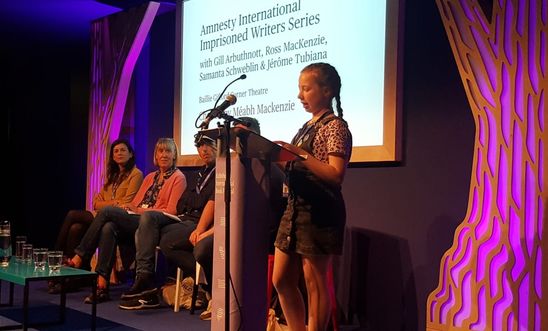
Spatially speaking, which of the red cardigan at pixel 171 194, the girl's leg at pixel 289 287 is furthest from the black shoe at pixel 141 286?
the girl's leg at pixel 289 287

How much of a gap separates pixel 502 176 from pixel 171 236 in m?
2.02

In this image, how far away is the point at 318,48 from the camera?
3.83 metres

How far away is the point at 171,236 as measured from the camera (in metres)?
4.02

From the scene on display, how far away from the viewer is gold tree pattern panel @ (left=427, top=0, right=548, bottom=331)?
287 centimetres

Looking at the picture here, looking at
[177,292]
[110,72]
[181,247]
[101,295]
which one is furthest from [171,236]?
[110,72]

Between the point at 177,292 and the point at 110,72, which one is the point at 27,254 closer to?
the point at 177,292

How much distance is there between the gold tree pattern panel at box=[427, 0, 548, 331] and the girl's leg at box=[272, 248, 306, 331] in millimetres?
1052

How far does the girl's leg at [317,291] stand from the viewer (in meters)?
2.38

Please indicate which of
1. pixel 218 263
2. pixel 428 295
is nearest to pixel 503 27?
pixel 428 295

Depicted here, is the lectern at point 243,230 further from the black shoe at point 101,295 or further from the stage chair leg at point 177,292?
the black shoe at point 101,295

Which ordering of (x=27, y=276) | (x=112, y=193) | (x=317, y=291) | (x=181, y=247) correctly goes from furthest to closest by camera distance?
(x=112, y=193), (x=181, y=247), (x=27, y=276), (x=317, y=291)

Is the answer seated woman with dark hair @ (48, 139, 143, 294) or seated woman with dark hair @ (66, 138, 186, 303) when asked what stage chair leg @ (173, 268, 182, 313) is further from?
seated woman with dark hair @ (48, 139, 143, 294)

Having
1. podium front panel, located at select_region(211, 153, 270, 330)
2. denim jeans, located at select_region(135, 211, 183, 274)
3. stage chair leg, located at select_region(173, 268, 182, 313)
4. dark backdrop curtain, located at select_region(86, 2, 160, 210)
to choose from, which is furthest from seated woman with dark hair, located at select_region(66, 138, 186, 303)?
podium front panel, located at select_region(211, 153, 270, 330)

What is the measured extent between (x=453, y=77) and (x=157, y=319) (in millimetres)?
2119
